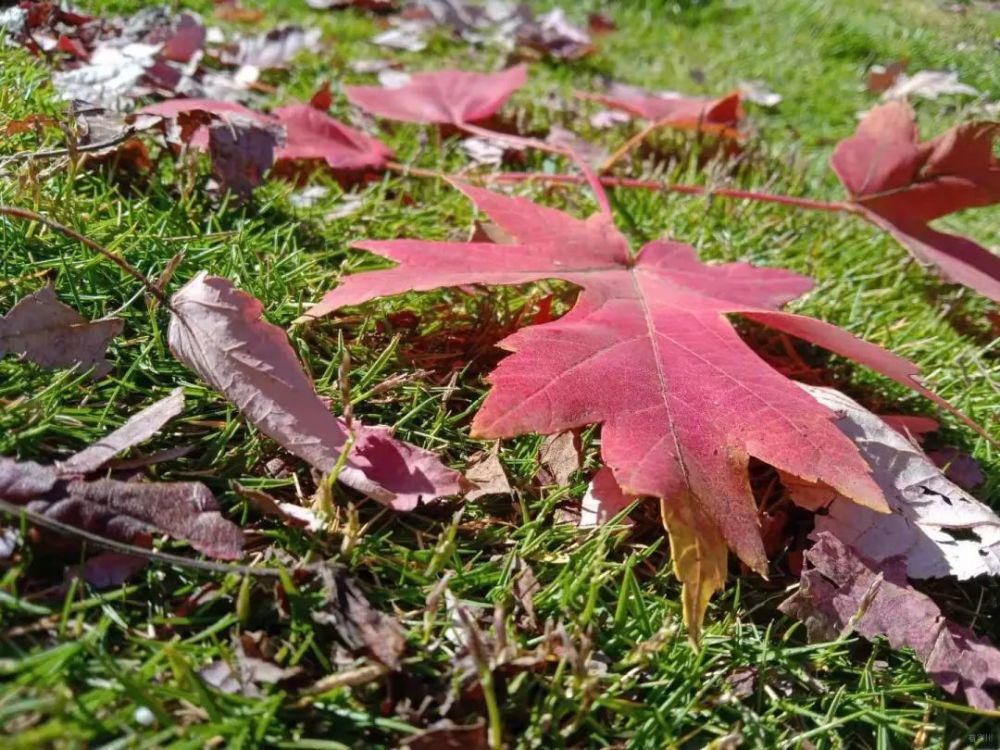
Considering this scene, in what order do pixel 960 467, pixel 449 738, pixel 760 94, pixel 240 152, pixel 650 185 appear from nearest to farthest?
pixel 449 738 → pixel 960 467 → pixel 240 152 → pixel 650 185 → pixel 760 94

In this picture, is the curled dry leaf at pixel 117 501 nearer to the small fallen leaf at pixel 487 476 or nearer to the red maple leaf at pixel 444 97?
the small fallen leaf at pixel 487 476

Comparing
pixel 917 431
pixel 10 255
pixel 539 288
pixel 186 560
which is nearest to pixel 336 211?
pixel 539 288

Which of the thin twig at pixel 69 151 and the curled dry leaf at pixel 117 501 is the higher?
the thin twig at pixel 69 151

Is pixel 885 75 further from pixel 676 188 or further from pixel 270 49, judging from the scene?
pixel 270 49

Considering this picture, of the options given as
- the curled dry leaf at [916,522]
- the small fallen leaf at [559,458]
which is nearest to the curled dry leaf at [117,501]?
the small fallen leaf at [559,458]

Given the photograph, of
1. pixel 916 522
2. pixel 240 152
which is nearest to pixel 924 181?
pixel 916 522

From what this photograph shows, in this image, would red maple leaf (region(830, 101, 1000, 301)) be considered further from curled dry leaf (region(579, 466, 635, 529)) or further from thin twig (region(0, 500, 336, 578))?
thin twig (region(0, 500, 336, 578))
